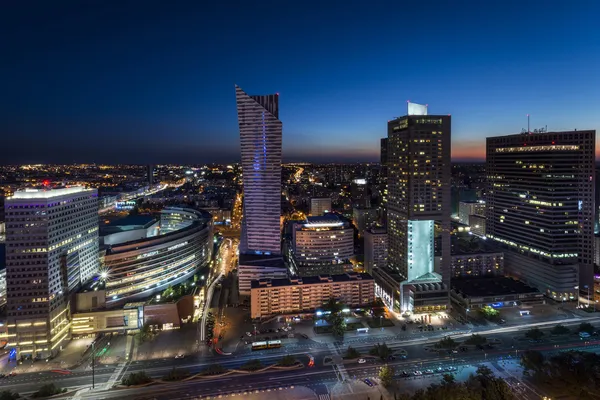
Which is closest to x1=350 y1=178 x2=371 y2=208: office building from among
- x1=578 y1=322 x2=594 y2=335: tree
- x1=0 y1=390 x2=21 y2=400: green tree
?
x1=578 y1=322 x2=594 y2=335: tree

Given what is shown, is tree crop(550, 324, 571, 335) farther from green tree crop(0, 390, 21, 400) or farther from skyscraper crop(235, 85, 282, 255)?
green tree crop(0, 390, 21, 400)

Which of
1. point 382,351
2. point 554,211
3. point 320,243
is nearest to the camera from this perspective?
point 382,351

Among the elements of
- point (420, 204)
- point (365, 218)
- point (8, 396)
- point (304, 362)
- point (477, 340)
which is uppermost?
point (420, 204)

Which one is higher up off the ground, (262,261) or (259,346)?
(262,261)

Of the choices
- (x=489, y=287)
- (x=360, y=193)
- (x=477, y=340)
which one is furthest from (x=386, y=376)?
(x=360, y=193)

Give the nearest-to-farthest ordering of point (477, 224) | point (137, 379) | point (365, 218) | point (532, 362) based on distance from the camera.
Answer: point (137, 379)
point (532, 362)
point (477, 224)
point (365, 218)

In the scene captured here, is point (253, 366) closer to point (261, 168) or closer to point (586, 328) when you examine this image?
point (261, 168)

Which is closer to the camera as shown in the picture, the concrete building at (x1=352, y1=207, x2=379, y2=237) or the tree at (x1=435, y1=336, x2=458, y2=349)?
the tree at (x1=435, y1=336, x2=458, y2=349)
